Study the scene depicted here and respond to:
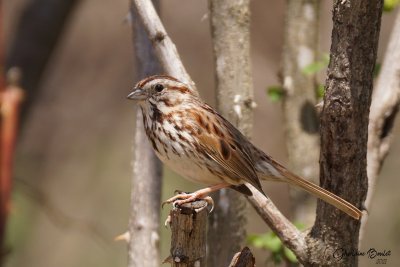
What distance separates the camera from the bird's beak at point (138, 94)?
399cm

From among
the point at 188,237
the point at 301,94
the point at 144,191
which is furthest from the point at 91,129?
the point at 188,237

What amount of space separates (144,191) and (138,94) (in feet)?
1.73

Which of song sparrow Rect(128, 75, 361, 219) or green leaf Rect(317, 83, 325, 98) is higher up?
green leaf Rect(317, 83, 325, 98)

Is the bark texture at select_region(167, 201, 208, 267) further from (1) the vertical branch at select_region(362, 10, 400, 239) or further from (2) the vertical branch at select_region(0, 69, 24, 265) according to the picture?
(2) the vertical branch at select_region(0, 69, 24, 265)

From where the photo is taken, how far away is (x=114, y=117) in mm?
9039

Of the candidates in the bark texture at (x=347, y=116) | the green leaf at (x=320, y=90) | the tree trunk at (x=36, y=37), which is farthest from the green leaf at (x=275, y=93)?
the tree trunk at (x=36, y=37)

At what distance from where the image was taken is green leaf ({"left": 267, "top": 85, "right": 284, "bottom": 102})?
4973 millimetres

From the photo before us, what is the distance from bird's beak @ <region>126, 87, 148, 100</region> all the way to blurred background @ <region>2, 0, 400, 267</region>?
4186 millimetres

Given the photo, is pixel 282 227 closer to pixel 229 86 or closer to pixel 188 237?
pixel 188 237

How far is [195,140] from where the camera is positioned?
156 inches

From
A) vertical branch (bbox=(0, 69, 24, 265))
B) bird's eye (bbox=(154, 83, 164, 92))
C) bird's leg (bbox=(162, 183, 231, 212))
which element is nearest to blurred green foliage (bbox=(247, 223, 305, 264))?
bird's leg (bbox=(162, 183, 231, 212))

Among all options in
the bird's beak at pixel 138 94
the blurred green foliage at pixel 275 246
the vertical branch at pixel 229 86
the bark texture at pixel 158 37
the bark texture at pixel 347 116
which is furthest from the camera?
the blurred green foliage at pixel 275 246

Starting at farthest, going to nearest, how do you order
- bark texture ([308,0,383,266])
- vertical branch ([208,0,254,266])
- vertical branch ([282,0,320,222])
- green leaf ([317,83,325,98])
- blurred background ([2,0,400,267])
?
blurred background ([2,0,400,267]) → vertical branch ([282,0,320,222]) → green leaf ([317,83,325,98]) → vertical branch ([208,0,254,266]) → bark texture ([308,0,383,266])

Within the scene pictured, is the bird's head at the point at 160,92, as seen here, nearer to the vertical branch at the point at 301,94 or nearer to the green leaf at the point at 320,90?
the green leaf at the point at 320,90
